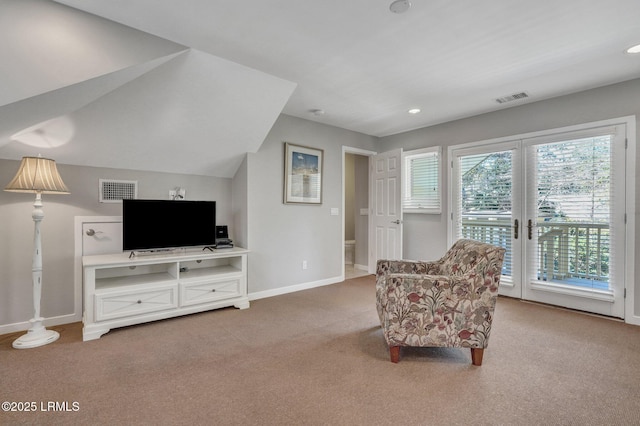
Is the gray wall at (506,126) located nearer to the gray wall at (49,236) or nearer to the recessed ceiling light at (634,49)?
the recessed ceiling light at (634,49)

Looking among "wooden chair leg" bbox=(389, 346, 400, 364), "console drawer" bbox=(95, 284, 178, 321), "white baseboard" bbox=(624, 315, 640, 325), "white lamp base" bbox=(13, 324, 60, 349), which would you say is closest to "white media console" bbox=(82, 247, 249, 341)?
"console drawer" bbox=(95, 284, 178, 321)

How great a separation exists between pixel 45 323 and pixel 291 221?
2.73 m

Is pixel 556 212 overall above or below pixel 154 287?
above

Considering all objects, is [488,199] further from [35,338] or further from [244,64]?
[35,338]

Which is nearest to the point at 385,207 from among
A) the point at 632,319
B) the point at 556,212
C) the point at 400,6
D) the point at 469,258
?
the point at 556,212

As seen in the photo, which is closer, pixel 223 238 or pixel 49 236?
pixel 49 236

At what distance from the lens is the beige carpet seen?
1.65m

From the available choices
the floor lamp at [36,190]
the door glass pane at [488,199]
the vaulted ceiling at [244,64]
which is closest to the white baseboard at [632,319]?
the door glass pane at [488,199]

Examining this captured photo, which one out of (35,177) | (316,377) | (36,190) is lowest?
(316,377)

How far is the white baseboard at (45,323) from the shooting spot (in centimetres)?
267

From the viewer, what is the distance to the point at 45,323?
2.85 meters

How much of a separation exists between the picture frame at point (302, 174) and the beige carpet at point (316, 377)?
1804mm

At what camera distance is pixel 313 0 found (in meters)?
1.91

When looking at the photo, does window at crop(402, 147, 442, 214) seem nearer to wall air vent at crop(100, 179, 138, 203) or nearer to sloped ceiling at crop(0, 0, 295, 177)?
sloped ceiling at crop(0, 0, 295, 177)
